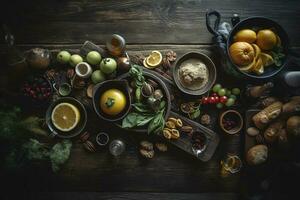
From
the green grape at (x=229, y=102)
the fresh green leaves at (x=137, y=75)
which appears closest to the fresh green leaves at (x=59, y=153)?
the fresh green leaves at (x=137, y=75)

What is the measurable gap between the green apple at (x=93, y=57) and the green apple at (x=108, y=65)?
0.21ft

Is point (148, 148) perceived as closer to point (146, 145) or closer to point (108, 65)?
point (146, 145)

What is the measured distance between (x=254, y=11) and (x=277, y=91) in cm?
55

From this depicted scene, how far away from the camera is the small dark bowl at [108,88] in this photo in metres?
2.13

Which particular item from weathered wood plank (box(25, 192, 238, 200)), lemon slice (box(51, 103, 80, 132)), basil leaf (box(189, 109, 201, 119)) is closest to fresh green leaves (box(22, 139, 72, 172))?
lemon slice (box(51, 103, 80, 132))

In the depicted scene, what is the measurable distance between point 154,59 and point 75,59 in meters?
0.49

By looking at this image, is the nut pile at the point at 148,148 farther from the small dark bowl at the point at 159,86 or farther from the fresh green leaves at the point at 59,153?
the fresh green leaves at the point at 59,153

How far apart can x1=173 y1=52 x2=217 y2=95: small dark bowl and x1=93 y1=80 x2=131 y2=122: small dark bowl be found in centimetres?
31

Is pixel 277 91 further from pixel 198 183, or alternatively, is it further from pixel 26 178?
pixel 26 178

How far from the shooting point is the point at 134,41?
2.31m

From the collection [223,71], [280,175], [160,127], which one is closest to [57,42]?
[160,127]

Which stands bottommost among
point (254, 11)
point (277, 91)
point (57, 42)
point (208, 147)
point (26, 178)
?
point (26, 178)

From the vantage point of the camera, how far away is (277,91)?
222cm

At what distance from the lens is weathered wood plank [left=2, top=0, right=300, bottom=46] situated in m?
2.32
